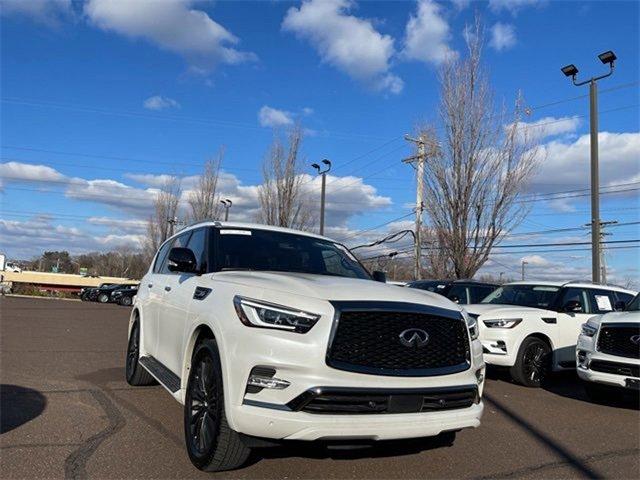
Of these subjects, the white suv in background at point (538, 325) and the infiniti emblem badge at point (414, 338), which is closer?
the infiniti emblem badge at point (414, 338)

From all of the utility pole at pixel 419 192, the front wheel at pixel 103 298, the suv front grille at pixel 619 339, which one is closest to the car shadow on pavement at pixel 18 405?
the suv front grille at pixel 619 339

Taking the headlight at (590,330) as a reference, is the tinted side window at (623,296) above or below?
above

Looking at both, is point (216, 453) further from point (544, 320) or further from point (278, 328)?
point (544, 320)

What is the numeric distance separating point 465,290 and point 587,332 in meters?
4.64

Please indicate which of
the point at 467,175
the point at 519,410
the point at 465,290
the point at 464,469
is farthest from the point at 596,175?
the point at 464,469

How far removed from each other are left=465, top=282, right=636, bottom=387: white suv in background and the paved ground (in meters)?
0.81

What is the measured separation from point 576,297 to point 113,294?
37581mm

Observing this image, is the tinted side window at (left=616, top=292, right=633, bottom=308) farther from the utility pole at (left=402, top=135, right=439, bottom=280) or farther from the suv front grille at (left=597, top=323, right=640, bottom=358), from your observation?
the utility pole at (left=402, top=135, right=439, bottom=280)

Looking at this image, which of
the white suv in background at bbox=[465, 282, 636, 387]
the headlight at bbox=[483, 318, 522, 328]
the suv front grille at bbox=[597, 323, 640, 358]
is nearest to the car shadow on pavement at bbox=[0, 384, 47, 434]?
the white suv in background at bbox=[465, 282, 636, 387]

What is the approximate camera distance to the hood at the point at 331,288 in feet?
13.2

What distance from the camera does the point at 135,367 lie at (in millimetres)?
7121

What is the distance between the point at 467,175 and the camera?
63.2 feet

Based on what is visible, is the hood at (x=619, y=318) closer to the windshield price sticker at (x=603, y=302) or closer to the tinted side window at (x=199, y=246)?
the windshield price sticker at (x=603, y=302)

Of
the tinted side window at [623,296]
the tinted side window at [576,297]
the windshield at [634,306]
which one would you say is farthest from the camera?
the tinted side window at [623,296]
